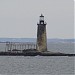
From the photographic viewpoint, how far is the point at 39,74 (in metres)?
53.5

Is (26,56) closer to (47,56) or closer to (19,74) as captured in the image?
(47,56)

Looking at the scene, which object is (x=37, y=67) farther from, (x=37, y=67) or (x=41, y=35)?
(x=41, y=35)

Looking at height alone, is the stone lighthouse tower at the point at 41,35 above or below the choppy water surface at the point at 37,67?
above

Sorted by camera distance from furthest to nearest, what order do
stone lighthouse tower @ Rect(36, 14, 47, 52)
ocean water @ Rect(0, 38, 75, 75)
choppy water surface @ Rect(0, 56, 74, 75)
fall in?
stone lighthouse tower @ Rect(36, 14, 47, 52)
choppy water surface @ Rect(0, 56, 74, 75)
ocean water @ Rect(0, 38, 75, 75)

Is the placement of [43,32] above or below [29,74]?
above

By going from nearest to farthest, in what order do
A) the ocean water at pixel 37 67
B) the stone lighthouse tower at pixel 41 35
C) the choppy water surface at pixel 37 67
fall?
the ocean water at pixel 37 67 → the choppy water surface at pixel 37 67 → the stone lighthouse tower at pixel 41 35

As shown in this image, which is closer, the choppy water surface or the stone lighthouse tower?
the choppy water surface

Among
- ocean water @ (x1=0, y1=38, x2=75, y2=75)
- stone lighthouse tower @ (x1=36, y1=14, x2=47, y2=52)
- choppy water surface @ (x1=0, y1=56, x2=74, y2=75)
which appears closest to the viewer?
ocean water @ (x1=0, y1=38, x2=75, y2=75)

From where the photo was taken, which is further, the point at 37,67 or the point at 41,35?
the point at 41,35

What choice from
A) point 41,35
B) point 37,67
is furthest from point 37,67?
point 41,35

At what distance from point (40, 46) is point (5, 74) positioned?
32.0 m

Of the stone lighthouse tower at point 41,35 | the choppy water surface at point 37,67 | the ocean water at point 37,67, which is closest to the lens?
the ocean water at point 37,67

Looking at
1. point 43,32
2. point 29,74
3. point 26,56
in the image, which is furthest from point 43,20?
point 29,74

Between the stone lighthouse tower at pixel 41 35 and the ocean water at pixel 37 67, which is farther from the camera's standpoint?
the stone lighthouse tower at pixel 41 35
